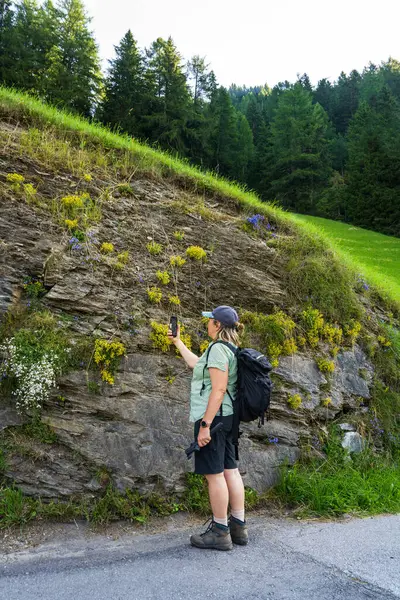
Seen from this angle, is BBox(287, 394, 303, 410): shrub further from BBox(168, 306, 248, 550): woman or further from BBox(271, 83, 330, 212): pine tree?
BBox(271, 83, 330, 212): pine tree

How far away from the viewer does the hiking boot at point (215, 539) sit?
3.72m

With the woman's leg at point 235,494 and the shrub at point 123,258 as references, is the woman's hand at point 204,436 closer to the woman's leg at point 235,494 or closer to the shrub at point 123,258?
the woman's leg at point 235,494

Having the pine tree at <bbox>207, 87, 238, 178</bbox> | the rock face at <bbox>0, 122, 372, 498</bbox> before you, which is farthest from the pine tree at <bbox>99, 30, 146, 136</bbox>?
the rock face at <bbox>0, 122, 372, 498</bbox>

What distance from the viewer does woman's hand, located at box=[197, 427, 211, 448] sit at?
145 inches

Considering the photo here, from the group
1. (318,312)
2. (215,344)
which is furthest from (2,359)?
(318,312)

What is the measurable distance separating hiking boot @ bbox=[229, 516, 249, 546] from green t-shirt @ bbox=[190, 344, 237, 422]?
0.97m

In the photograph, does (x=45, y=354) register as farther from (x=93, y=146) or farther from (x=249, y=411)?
(x=93, y=146)

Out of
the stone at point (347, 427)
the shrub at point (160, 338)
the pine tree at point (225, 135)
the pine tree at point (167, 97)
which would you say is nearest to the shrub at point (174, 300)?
the shrub at point (160, 338)

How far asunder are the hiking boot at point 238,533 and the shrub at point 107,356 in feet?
6.14

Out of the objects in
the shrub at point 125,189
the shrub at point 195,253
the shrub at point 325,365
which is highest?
the shrub at point 125,189

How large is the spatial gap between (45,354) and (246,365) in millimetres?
2156

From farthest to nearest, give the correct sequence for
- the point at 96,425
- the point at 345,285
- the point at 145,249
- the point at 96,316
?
the point at 345,285, the point at 145,249, the point at 96,316, the point at 96,425

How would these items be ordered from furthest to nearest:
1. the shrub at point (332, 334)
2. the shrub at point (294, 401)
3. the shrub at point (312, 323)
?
the shrub at point (332, 334) → the shrub at point (312, 323) → the shrub at point (294, 401)

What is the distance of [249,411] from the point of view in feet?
12.8
